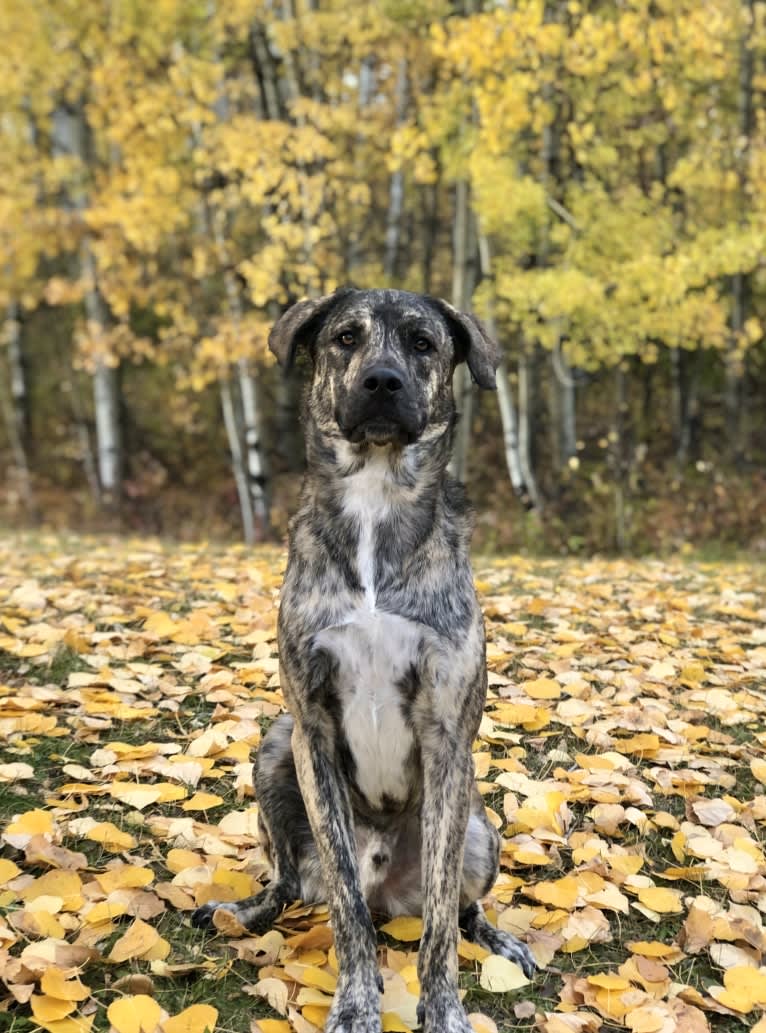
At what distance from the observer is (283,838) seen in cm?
326

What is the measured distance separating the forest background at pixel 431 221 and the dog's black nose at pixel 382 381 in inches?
308

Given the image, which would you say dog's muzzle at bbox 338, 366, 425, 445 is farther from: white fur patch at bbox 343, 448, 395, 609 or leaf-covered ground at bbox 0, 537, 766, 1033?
leaf-covered ground at bbox 0, 537, 766, 1033

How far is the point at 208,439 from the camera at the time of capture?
19.8 meters

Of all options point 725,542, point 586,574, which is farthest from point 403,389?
point 725,542

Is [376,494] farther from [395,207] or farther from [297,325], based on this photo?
[395,207]

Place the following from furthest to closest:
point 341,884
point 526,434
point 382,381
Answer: point 526,434
point 382,381
point 341,884

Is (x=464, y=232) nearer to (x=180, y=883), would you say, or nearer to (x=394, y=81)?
(x=394, y=81)

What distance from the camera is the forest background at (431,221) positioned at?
10867 mm

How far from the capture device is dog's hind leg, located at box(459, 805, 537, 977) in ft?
10.1

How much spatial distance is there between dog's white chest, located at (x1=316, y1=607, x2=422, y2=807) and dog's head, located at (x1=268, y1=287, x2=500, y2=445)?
1.98 ft

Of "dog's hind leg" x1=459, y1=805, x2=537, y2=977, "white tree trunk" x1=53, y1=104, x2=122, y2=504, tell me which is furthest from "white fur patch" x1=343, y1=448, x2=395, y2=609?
"white tree trunk" x1=53, y1=104, x2=122, y2=504

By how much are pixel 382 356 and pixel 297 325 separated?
15.4 inches

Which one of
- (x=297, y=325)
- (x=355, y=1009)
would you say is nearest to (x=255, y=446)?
(x=297, y=325)

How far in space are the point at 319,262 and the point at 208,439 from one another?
28.5ft
